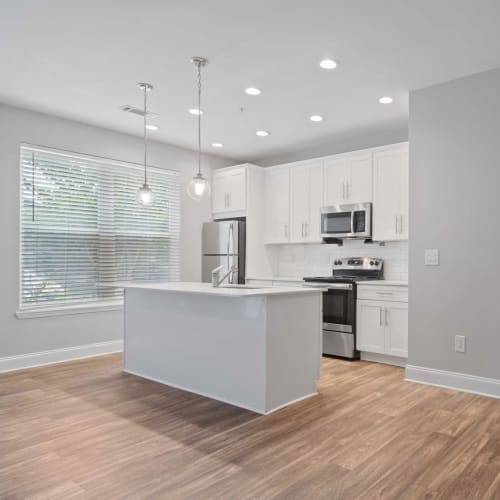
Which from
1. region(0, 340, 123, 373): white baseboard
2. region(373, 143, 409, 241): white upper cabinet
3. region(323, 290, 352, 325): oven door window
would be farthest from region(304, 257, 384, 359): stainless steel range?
region(0, 340, 123, 373): white baseboard

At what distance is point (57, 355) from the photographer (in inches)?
181

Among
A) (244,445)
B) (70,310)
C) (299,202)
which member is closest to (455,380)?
(244,445)

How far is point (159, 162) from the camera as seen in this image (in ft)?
18.5

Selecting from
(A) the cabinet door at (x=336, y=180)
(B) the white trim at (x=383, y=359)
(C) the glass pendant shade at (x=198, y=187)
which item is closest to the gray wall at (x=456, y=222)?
(B) the white trim at (x=383, y=359)

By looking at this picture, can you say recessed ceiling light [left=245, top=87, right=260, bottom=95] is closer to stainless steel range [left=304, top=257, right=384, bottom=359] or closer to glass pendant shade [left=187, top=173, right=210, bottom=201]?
glass pendant shade [left=187, top=173, right=210, bottom=201]

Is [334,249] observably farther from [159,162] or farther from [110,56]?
[110,56]

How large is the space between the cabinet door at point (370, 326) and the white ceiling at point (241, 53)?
1.99 metres

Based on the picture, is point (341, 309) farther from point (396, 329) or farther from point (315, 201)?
point (315, 201)

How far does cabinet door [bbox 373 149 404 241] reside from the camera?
15.5 ft

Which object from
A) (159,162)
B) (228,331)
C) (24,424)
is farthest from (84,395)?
(159,162)

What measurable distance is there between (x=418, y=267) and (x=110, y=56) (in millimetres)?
3028

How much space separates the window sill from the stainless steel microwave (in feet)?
8.74

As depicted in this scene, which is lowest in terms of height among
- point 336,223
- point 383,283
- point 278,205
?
point 383,283

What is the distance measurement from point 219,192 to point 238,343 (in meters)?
3.36
